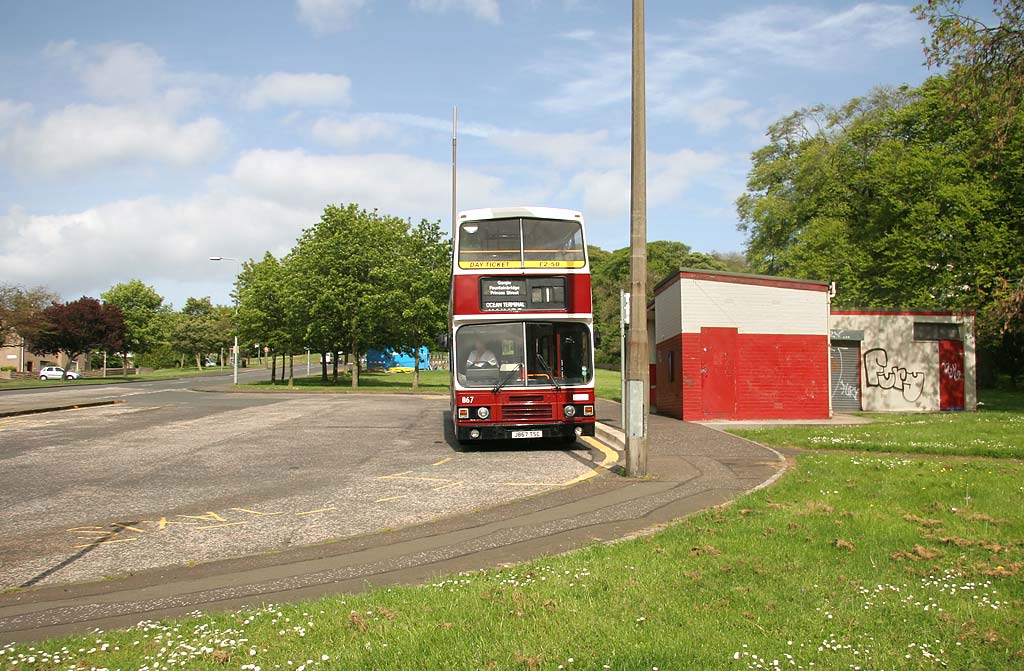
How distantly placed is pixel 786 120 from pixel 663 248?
45529mm

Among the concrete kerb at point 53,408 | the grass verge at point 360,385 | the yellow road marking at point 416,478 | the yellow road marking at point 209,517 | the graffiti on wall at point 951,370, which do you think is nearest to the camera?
the yellow road marking at point 209,517

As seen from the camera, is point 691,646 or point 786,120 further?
point 786,120

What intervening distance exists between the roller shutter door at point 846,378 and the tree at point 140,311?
89784mm

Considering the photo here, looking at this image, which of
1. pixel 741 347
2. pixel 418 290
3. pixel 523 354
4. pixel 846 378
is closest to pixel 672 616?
pixel 523 354

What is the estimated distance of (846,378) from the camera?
2666 centimetres

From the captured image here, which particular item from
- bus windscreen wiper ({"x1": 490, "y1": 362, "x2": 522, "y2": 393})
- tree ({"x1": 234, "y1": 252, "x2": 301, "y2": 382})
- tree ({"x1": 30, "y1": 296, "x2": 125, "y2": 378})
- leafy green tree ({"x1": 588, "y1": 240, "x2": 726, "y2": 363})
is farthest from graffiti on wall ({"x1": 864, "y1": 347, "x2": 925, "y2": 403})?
tree ({"x1": 30, "y1": 296, "x2": 125, "y2": 378})

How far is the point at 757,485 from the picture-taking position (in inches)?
408

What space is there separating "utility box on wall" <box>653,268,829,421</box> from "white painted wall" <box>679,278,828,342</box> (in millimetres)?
28

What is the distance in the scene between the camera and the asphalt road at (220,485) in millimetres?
7848

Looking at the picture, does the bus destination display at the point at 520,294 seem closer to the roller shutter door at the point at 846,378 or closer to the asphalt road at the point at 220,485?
the asphalt road at the point at 220,485

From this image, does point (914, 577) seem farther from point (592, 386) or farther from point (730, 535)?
point (592, 386)

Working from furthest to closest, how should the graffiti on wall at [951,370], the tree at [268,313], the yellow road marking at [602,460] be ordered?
the tree at [268,313] → the graffiti on wall at [951,370] → the yellow road marking at [602,460]

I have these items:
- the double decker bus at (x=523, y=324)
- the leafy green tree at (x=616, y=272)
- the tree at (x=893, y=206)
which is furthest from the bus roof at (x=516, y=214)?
the leafy green tree at (x=616, y=272)

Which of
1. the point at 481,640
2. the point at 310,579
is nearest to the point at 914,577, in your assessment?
the point at 481,640
